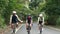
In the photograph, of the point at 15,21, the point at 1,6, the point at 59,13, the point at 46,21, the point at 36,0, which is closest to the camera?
the point at 15,21

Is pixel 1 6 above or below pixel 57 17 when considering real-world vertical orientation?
above

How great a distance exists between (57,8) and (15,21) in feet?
64.7

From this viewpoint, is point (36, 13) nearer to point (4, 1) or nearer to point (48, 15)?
point (48, 15)

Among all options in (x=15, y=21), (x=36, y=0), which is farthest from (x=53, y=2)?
(x=36, y=0)

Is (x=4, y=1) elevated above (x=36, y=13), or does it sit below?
above

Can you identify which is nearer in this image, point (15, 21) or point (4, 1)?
point (15, 21)

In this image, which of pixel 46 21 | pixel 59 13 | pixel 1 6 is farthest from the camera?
pixel 46 21

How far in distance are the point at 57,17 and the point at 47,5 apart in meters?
3.13

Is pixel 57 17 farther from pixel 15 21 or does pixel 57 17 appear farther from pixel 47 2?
pixel 15 21

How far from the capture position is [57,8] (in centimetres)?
3506

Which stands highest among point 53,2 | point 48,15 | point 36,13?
point 53,2

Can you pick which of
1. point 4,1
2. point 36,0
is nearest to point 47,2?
point 4,1

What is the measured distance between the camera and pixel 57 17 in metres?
35.1

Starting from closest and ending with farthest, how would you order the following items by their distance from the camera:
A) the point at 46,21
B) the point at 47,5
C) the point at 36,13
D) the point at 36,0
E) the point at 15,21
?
the point at 15,21 → the point at 47,5 → the point at 46,21 → the point at 36,13 → the point at 36,0
